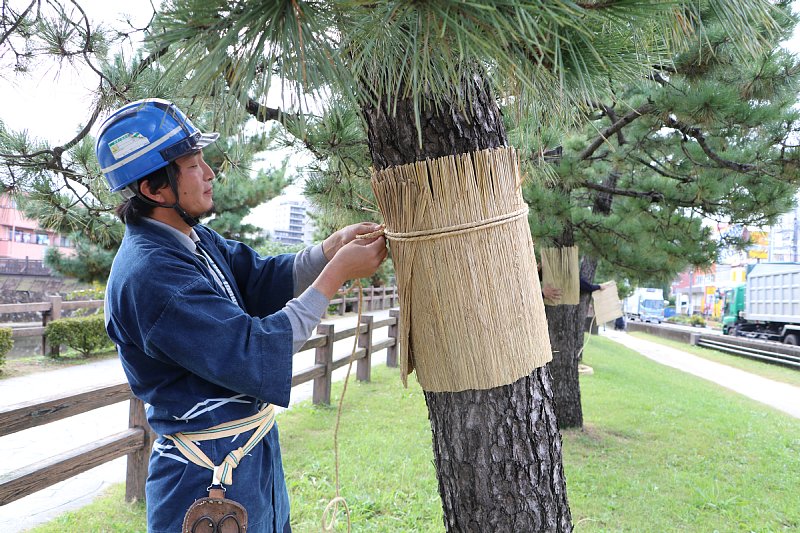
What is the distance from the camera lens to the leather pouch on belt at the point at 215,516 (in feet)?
4.31

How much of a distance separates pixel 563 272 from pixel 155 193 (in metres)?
3.65

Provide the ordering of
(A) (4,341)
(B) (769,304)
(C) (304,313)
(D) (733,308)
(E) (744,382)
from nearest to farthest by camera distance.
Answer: (C) (304,313)
(A) (4,341)
(E) (744,382)
(B) (769,304)
(D) (733,308)

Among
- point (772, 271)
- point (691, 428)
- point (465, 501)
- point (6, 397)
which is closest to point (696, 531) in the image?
point (465, 501)

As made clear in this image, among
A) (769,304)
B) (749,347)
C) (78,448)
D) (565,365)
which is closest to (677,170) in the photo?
(565,365)

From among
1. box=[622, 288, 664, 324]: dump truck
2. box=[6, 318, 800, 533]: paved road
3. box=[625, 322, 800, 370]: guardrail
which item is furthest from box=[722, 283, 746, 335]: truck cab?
box=[622, 288, 664, 324]: dump truck

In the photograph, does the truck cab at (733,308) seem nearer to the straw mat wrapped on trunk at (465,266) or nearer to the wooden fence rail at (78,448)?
the wooden fence rail at (78,448)

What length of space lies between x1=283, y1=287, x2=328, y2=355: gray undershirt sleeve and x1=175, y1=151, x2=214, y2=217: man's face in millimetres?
399

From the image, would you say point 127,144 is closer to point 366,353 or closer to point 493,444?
point 493,444

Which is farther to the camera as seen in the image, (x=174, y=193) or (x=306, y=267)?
(x=306, y=267)

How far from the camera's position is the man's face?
4.77 ft

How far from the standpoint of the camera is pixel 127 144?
1.40 metres

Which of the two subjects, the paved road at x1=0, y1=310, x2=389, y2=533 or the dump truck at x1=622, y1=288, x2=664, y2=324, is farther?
the dump truck at x1=622, y1=288, x2=664, y2=324

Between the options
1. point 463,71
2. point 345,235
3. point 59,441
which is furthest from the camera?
point 59,441

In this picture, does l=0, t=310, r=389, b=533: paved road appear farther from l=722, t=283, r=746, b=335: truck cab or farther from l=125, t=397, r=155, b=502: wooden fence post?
l=722, t=283, r=746, b=335: truck cab
